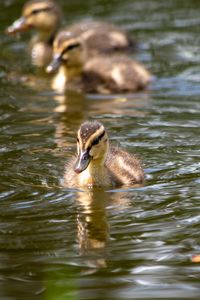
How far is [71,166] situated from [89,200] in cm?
49

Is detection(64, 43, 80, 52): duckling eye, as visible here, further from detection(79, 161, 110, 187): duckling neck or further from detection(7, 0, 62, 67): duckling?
detection(79, 161, 110, 187): duckling neck

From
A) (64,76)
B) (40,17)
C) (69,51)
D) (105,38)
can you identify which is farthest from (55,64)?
(40,17)

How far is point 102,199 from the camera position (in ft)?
17.7

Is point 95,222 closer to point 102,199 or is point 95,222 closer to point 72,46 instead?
point 102,199

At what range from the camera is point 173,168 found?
583 centimetres

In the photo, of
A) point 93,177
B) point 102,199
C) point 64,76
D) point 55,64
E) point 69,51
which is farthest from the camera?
point 69,51

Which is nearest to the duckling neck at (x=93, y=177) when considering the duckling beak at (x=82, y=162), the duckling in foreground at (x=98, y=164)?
the duckling in foreground at (x=98, y=164)

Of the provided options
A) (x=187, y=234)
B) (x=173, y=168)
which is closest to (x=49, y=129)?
(x=173, y=168)

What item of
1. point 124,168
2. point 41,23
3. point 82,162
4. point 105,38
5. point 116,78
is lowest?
point 124,168

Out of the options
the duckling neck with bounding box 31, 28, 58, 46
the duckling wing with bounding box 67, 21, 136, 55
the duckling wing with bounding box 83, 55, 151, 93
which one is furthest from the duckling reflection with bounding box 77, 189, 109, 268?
the duckling neck with bounding box 31, 28, 58, 46

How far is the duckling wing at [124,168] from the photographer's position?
18.6 ft

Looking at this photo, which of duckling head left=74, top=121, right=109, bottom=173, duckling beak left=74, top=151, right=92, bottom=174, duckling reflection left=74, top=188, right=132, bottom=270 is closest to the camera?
duckling reflection left=74, top=188, right=132, bottom=270

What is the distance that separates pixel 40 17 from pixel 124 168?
570cm

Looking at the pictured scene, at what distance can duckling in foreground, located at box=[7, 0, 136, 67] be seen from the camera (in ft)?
33.0
